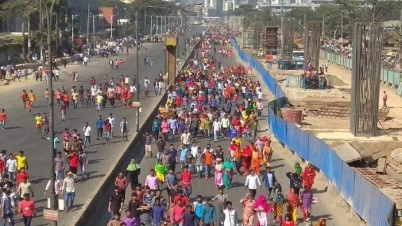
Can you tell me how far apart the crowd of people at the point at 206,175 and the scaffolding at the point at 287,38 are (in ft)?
89.8

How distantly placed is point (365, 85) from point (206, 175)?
9734mm

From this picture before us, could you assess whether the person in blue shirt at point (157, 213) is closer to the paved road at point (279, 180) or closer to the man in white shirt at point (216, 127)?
the paved road at point (279, 180)

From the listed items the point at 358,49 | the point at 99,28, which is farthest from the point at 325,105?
the point at 99,28

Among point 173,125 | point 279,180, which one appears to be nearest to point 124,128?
point 173,125

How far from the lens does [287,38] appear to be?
66.6m

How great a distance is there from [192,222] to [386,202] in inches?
154

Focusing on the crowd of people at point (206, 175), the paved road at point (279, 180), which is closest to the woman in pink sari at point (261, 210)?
the crowd of people at point (206, 175)

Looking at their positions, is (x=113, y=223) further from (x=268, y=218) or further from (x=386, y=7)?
(x=386, y=7)

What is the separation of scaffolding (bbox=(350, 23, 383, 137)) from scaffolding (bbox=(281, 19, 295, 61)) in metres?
37.4

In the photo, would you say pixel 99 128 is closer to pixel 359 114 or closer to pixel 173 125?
pixel 173 125

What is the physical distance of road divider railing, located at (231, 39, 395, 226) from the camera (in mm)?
15075

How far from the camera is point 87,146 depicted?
1024 inches

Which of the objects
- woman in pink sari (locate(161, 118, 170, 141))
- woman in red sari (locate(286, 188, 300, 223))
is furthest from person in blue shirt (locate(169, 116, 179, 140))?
woman in red sari (locate(286, 188, 300, 223))

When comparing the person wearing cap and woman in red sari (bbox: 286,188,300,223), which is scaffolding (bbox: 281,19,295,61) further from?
woman in red sari (bbox: 286,188,300,223)
